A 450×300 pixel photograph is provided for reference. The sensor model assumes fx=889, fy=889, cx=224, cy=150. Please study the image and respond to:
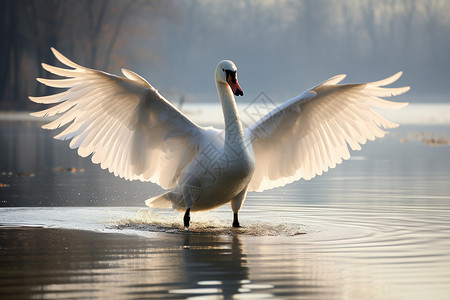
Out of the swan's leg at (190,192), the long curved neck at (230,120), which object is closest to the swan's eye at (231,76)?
the long curved neck at (230,120)

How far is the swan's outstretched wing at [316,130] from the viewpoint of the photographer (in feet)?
34.4

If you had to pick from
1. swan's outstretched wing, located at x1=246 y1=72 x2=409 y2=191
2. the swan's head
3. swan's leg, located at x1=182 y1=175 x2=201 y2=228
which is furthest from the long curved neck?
swan's leg, located at x1=182 y1=175 x2=201 y2=228

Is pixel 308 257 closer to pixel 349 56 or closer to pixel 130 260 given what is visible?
pixel 130 260

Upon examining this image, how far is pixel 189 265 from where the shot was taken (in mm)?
7305

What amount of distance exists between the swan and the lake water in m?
0.49

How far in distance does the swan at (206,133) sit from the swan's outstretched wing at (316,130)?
1cm

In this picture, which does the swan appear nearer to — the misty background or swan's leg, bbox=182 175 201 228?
swan's leg, bbox=182 175 201 228

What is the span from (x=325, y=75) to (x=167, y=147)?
3711 inches

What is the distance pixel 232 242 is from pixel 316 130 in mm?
2750

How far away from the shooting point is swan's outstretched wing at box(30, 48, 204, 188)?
9711mm

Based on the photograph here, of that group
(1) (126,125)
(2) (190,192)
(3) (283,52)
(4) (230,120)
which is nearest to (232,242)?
(2) (190,192)

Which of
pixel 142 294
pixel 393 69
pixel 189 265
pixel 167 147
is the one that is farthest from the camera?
pixel 393 69

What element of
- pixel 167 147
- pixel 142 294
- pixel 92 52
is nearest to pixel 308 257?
pixel 142 294

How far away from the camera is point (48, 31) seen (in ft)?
165
